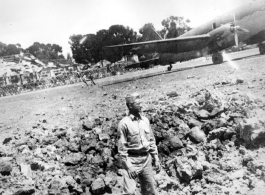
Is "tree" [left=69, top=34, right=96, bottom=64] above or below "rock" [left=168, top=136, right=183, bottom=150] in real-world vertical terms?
above

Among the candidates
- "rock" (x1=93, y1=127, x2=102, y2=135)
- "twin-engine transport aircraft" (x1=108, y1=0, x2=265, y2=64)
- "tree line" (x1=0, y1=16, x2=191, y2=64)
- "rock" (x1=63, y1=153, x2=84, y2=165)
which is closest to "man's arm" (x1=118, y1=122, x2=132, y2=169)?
"rock" (x1=63, y1=153, x2=84, y2=165)

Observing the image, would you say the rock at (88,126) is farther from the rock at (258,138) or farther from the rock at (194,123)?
the rock at (258,138)

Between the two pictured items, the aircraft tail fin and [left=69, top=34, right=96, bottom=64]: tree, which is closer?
the aircraft tail fin

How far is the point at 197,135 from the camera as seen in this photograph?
5.35 m

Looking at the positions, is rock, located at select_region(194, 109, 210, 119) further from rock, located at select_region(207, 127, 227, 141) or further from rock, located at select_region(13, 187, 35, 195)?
rock, located at select_region(13, 187, 35, 195)

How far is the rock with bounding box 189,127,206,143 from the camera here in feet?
17.3

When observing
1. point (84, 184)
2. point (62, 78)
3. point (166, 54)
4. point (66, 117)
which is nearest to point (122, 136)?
point (84, 184)

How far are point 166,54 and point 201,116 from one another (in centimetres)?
1790

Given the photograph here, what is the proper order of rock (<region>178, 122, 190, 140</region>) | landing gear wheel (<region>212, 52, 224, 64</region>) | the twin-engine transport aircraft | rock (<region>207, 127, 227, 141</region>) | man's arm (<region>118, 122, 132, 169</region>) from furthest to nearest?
landing gear wheel (<region>212, 52, 224, 64</region>) < the twin-engine transport aircraft < rock (<region>178, 122, 190, 140</region>) < rock (<region>207, 127, 227, 141</region>) < man's arm (<region>118, 122, 132, 169</region>)

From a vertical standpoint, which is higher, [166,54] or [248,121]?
[166,54]

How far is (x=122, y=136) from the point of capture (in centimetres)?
317

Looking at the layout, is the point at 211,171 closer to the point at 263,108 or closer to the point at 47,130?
the point at 263,108

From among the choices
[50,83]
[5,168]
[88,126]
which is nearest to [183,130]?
[88,126]

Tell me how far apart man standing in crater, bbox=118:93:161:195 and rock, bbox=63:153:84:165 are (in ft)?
8.12
